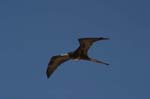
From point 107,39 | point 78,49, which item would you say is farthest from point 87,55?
point 107,39

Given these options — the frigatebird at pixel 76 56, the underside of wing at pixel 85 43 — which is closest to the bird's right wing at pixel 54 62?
the frigatebird at pixel 76 56

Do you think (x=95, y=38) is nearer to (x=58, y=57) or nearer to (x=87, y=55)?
(x=87, y=55)

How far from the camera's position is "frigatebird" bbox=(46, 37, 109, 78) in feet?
128

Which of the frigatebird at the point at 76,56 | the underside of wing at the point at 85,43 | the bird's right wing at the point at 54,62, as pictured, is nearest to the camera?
the underside of wing at the point at 85,43

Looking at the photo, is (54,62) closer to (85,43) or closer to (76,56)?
(76,56)

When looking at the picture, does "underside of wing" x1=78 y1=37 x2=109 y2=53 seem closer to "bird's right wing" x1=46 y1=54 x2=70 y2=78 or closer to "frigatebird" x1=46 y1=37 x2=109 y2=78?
"frigatebird" x1=46 y1=37 x2=109 y2=78

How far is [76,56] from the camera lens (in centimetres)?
3994

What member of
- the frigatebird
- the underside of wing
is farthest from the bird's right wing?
the underside of wing

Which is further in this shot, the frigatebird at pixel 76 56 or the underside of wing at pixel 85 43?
the frigatebird at pixel 76 56

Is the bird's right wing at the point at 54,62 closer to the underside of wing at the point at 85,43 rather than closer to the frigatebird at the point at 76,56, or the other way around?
the frigatebird at the point at 76,56

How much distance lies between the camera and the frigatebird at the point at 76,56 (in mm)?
39147

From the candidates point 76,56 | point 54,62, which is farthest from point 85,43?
point 54,62

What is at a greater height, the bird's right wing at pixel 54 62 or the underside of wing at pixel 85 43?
the underside of wing at pixel 85 43

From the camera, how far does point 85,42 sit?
129ft
